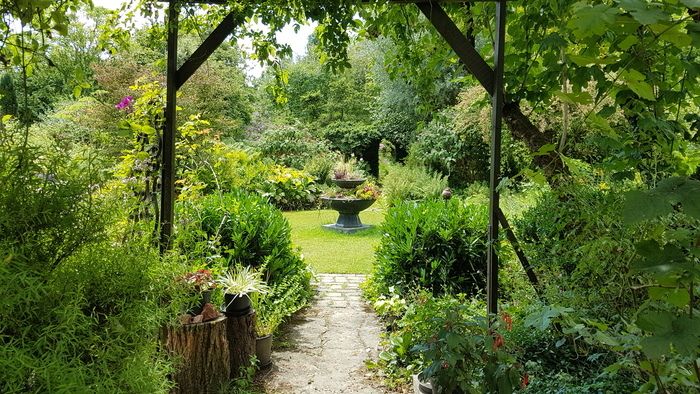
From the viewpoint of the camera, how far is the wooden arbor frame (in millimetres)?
2771

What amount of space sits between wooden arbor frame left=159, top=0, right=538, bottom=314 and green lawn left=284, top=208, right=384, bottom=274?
2990mm

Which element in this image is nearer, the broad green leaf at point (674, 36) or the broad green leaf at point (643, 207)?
the broad green leaf at point (643, 207)

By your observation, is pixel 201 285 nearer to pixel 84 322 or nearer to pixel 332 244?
pixel 84 322

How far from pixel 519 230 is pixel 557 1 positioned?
1761 mm

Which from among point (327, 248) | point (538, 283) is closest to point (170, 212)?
point (538, 283)

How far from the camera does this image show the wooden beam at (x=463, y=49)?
9.13ft

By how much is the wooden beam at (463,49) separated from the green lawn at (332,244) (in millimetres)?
3257

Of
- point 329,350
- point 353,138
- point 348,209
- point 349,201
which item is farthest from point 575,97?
point 353,138

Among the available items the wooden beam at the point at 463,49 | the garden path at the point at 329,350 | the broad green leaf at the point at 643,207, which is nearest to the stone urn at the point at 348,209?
the garden path at the point at 329,350

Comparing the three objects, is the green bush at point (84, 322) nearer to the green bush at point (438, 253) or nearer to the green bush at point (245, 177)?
the green bush at point (245, 177)

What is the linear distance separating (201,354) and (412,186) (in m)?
6.95

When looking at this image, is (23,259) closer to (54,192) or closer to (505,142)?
(54,192)

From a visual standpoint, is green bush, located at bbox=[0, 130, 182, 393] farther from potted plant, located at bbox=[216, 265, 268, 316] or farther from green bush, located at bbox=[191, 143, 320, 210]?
green bush, located at bbox=[191, 143, 320, 210]

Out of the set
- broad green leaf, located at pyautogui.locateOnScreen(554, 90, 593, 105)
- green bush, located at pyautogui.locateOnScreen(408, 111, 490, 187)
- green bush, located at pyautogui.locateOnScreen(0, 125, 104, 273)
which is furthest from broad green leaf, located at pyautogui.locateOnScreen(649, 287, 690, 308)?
green bush, located at pyautogui.locateOnScreen(408, 111, 490, 187)
